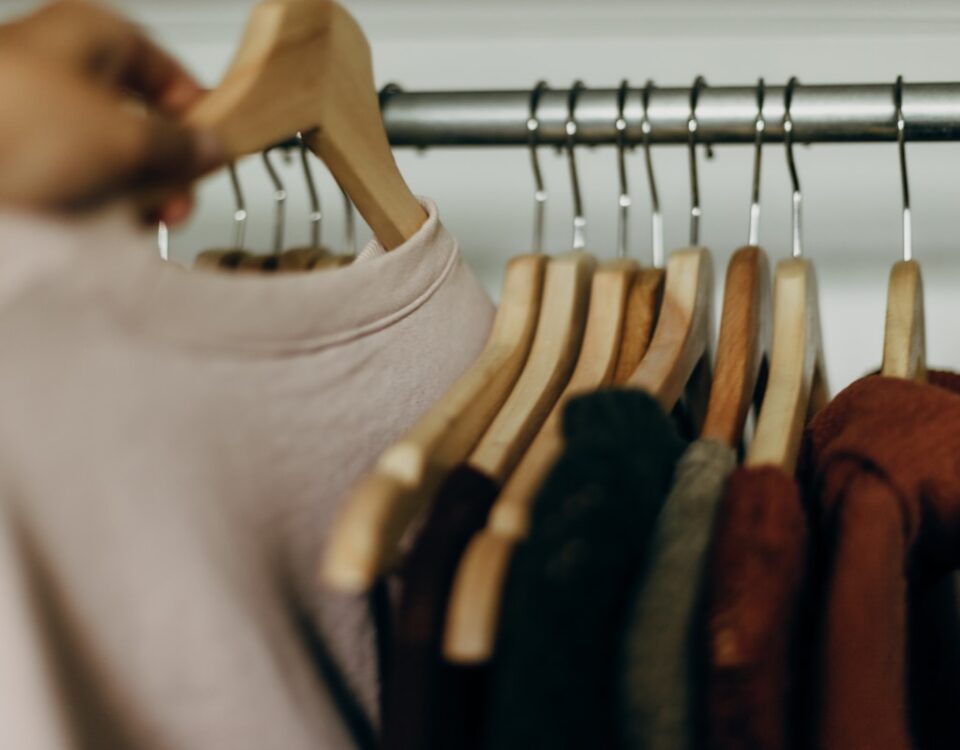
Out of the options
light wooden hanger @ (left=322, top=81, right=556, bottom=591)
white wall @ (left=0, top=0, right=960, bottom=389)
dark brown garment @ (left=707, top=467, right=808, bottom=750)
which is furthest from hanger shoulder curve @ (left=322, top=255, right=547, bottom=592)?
white wall @ (left=0, top=0, right=960, bottom=389)

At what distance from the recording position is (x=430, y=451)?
0.36 m

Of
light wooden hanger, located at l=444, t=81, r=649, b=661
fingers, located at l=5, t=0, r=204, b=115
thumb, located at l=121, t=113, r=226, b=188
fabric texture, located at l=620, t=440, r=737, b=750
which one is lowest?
fabric texture, located at l=620, t=440, r=737, b=750

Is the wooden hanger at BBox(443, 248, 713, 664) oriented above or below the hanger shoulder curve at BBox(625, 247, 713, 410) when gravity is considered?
below

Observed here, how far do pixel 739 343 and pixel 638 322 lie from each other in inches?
2.1

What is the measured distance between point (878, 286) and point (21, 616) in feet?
2.16

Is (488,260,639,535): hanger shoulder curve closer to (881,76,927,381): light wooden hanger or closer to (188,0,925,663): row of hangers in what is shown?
(188,0,925,663): row of hangers

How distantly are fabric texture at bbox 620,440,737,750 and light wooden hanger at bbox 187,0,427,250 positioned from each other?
21cm

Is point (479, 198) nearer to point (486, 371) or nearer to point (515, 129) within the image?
point (515, 129)

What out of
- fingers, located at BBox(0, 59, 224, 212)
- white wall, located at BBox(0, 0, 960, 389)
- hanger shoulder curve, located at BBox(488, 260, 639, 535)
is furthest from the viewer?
white wall, located at BBox(0, 0, 960, 389)

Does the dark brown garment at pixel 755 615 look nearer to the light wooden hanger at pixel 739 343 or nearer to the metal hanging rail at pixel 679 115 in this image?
the light wooden hanger at pixel 739 343

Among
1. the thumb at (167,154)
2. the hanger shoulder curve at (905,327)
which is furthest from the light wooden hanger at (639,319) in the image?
the thumb at (167,154)

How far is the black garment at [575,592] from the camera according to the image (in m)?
0.29

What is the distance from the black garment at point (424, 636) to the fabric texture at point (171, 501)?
0.05 meters

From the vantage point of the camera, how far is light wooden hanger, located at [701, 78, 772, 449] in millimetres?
447
